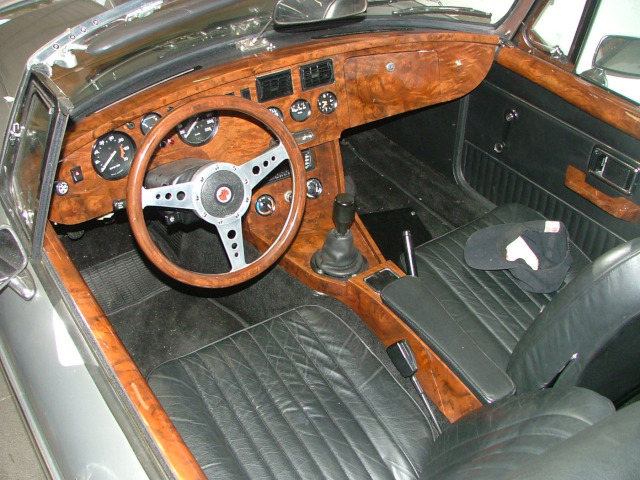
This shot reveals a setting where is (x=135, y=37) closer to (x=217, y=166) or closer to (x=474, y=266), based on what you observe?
(x=217, y=166)

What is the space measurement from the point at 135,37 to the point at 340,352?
1194 mm

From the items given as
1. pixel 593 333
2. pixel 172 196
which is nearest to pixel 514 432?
pixel 593 333

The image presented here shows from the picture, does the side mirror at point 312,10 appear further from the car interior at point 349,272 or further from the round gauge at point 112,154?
the round gauge at point 112,154

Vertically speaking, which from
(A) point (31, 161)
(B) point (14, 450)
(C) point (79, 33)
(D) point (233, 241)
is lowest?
(B) point (14, 450)

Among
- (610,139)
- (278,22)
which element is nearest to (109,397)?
(278,22)

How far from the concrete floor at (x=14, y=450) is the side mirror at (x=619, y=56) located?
2525 millimetres

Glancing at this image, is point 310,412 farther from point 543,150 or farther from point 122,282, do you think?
point 543,150

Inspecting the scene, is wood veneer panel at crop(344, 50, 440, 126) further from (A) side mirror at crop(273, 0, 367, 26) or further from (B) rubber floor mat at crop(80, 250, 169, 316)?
(B) rubber floor mat at crop(80, 250, 169, 316)

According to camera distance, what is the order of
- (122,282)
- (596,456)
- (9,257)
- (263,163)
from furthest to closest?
(122,282) → (263,163) → (9,257) → (596,456)

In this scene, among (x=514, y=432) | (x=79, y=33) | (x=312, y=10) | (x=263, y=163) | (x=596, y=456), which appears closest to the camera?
(x=596, y=456)

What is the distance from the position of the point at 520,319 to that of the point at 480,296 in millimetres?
158

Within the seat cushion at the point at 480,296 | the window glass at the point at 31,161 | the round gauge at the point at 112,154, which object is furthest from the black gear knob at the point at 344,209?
the window glass at the point at 31,161

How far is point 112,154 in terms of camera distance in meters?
1.99

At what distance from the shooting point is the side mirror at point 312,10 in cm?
198
